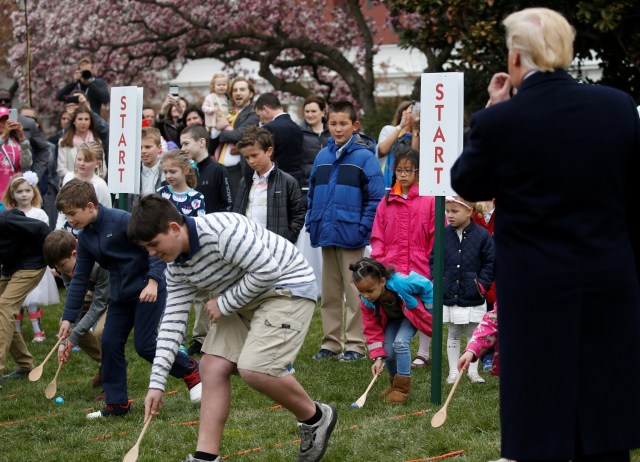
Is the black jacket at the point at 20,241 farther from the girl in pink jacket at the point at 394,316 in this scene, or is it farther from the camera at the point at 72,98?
the camera at the point at 72,98

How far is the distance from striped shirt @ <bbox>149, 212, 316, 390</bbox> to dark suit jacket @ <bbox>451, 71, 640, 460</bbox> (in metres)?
1.82

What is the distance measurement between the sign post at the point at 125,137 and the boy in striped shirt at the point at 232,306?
8.32ft

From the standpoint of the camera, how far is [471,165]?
158 inches

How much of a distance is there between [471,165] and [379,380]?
4.54 meters

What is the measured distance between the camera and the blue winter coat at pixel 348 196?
9250 millimetres

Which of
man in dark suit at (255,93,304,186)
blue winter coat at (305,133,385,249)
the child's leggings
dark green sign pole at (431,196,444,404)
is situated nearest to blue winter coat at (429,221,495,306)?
the child's leggings

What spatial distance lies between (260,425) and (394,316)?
1.35 meters

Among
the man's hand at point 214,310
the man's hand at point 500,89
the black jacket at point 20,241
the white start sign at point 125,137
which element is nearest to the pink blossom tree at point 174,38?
the black jacket at point 20,241

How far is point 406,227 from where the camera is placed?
28.3ft

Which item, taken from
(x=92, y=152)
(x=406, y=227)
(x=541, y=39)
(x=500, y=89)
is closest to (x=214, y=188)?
(x=92, y=152)

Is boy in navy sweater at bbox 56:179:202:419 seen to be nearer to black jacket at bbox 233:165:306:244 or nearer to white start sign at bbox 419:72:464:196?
white start sign at bbox 419:72:464:196

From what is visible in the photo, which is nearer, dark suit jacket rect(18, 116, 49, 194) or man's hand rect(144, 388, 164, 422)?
man's hand rect(144, 388, 164, 422)

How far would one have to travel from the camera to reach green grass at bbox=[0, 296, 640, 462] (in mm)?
6289

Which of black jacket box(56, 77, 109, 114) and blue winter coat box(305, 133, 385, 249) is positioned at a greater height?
black jacket box(56, 77, 109, 114)
